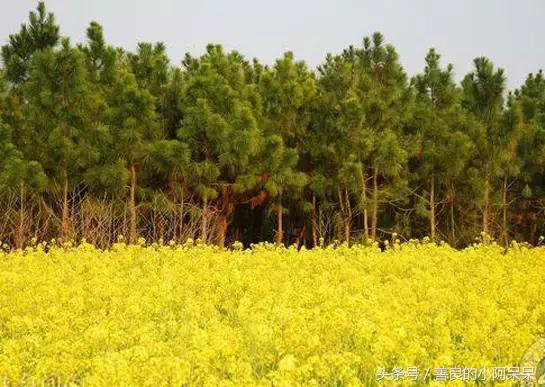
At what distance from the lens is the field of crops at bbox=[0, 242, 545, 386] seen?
7.26 metres

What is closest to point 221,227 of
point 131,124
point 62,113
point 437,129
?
point 131,124

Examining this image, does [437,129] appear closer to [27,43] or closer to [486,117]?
[486,117]

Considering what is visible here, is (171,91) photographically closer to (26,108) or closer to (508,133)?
(26,108)

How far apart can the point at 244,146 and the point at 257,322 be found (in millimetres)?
22530

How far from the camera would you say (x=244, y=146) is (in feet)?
104

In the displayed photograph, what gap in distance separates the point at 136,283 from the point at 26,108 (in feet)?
62.4

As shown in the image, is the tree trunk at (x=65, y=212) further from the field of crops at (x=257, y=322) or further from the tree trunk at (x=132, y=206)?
the field of crops at (x=257, y=322)

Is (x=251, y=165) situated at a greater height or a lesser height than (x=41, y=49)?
lesser

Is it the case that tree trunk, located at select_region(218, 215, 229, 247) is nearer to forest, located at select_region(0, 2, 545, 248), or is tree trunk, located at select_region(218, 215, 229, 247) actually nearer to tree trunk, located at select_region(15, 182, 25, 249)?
forest, located at select_region(0, 2, 545, 248)

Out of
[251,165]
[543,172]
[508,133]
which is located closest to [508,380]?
[251,165]

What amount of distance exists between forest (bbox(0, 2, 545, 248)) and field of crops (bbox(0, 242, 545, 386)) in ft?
46.1

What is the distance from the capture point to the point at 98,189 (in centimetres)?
3275

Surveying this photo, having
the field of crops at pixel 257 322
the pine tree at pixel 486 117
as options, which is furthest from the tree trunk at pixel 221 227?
the field of crops at pixel 257 322

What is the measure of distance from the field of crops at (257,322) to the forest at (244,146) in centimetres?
1405
